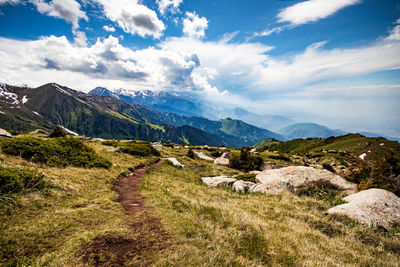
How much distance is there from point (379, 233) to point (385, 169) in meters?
14.1

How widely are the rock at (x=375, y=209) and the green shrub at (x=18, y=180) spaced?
17.2 meters

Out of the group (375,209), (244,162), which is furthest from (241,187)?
(244,162)

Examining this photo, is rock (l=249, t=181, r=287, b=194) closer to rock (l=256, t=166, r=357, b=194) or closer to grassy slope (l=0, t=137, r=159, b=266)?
rock (l=256, t=166, r=357, b=194)

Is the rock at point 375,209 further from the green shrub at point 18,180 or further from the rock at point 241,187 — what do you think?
the green shrub at point 18,180

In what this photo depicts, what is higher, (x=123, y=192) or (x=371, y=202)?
(x=371, y=202)

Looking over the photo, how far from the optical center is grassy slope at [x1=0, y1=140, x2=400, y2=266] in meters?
5.15

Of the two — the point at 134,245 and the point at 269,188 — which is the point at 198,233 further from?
the point at 269,188

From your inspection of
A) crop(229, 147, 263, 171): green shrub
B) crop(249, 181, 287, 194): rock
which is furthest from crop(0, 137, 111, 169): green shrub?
crop(229, 147, 263, 171): green shrub

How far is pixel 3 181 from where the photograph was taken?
25.8 ft

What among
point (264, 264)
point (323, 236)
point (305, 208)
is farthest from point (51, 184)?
point (305, 208)

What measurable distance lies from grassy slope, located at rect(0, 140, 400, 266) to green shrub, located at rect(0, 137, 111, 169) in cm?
188

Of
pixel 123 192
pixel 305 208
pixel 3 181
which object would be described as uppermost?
pixel 3 181

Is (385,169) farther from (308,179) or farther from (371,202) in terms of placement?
(371,202)

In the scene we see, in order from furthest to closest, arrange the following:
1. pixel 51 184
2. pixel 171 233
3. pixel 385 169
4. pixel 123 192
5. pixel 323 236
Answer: pixel 385 169, pixel 123 192, pixel 51 184, pixel 323 236, pixel 171 233
